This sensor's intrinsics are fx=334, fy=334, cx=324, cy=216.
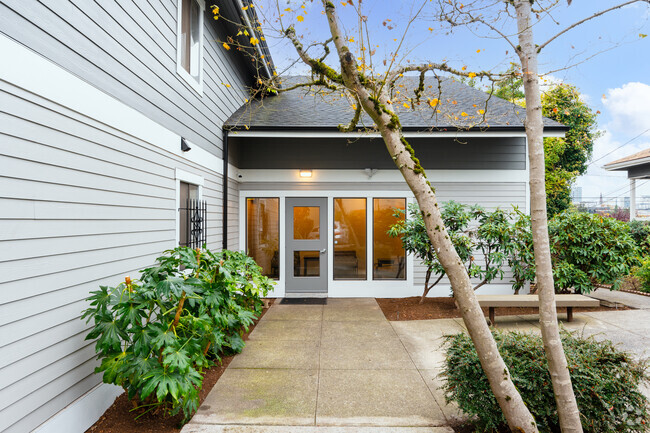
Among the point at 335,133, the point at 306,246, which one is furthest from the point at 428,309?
the point at 335,133

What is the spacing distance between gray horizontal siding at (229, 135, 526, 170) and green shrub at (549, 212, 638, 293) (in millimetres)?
1853

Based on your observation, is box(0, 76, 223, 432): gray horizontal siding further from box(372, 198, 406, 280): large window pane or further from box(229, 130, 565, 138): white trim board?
box(372, 198, 406, 280): large window pane

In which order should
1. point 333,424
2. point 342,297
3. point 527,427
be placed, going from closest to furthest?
1. point 527,427
2. point 333,424
3. point 342,297

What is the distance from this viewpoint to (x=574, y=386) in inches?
90.0

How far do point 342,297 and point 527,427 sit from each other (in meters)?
5.08

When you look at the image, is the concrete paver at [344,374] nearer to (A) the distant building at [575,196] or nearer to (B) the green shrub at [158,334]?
(B) the green shrub at [158,334]

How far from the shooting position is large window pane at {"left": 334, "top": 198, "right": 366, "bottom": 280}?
7.19 m

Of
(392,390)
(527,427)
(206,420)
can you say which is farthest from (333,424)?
(527,427)

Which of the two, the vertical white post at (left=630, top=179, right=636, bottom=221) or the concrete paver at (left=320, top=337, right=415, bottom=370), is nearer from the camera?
the concrete paver at (left=320, top=337, right=415, bottom=370)

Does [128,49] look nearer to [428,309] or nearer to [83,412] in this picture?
[83,412]

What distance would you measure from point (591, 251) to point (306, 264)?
5171 mm

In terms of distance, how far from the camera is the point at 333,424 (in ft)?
8.71

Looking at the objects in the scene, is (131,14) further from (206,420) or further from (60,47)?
(206,420)

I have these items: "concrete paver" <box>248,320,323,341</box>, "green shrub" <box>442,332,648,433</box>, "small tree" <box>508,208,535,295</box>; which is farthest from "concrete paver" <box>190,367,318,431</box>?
"small tree" <box>508,208,535,295</box>
